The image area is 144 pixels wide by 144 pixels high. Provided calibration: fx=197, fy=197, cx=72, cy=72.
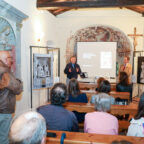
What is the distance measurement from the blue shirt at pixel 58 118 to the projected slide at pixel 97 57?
640cm

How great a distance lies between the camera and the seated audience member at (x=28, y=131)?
3.60 feet

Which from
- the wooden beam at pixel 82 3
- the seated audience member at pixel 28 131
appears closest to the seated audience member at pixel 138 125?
the seated audience member at pixel 28 131

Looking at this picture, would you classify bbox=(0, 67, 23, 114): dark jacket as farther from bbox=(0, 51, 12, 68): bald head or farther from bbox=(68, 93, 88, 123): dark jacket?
bbox=(0, 51, 12, 68): bald head

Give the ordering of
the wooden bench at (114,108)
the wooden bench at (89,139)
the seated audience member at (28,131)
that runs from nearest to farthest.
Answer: the seated audience member at (28,131), the wooden bench at (89,139), the wooden bench at (114,108)

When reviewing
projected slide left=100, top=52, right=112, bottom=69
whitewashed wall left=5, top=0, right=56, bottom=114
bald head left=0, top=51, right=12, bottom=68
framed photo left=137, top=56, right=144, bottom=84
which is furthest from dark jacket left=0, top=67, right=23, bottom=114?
projected slide left=100, top=52, right=112, bottom=69

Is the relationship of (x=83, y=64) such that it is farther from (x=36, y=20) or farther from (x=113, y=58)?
(x=36, y=20)

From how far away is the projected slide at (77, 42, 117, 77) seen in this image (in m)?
8.33

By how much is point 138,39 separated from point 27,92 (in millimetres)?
5064

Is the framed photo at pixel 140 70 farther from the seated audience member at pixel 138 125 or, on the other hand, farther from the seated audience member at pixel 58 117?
the seated audience member at pixel 58 117

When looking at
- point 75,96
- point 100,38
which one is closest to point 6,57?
point 75,96

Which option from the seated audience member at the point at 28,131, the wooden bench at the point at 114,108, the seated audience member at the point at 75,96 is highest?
the seated audience member at the point at 28,131

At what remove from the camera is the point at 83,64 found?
336 inches

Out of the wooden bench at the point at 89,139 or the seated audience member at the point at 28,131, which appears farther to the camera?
the wooden bench at the point at 89,139

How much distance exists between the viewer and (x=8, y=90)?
9.12 feet
